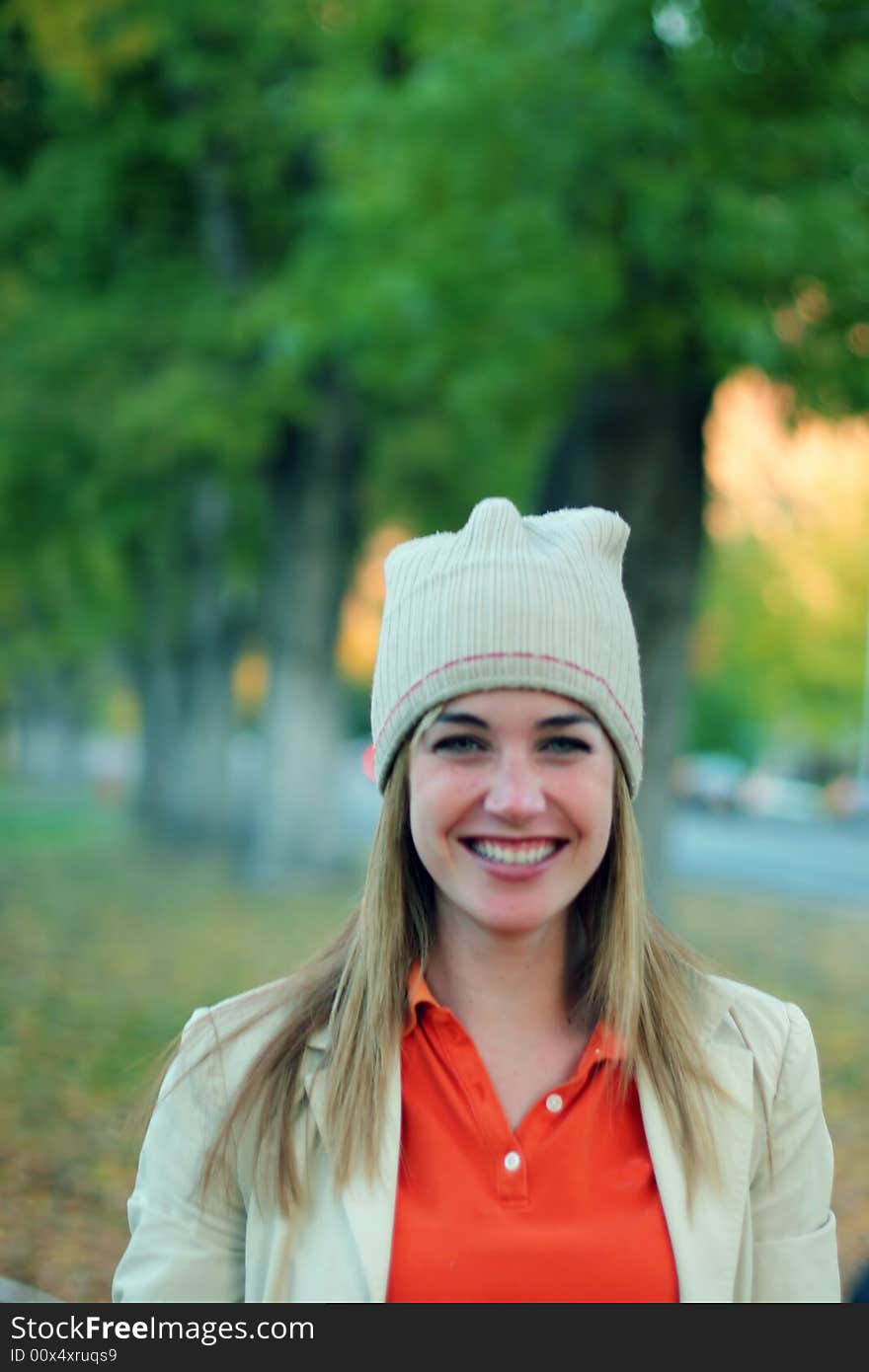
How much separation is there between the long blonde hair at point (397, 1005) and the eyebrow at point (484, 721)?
0.03 metres

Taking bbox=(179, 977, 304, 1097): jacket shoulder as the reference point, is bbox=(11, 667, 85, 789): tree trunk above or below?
above

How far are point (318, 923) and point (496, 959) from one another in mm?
12257

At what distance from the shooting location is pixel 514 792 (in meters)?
2.32

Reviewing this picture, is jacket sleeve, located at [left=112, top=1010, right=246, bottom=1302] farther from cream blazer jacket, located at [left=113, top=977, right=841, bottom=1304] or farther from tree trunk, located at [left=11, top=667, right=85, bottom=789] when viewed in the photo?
tree trunk, located at [left=11, top=667, right=85, bottom=789]

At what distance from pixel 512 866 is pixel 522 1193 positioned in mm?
447

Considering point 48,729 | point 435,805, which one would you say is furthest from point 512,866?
point 48,729

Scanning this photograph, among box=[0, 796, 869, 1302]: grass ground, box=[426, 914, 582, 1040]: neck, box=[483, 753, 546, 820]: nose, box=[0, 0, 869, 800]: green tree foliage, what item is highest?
box=[0, 0, 869, 800]: green tree foliage

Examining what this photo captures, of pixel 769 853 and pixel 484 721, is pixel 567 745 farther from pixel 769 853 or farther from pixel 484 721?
pixel 769 853

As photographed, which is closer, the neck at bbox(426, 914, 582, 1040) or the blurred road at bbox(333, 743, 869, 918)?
the neck at bbox(426, 914, 582, 1040)

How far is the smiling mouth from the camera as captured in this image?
92.8 inches

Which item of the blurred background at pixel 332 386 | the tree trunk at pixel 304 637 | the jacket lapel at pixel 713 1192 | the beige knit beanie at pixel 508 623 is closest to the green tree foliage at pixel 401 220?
the blurred background at pixel 332 386

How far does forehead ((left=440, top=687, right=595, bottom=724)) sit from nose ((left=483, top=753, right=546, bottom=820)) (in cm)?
6

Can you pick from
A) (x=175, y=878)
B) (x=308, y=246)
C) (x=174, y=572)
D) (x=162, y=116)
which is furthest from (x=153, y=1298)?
(x=174, y=572)

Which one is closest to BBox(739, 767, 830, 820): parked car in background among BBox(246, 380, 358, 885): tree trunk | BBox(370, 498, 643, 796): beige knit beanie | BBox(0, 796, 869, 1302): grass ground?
BBox(0, 796, 869, 1302): grass ground
